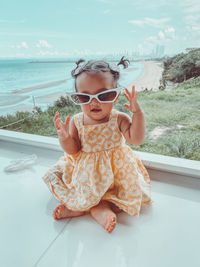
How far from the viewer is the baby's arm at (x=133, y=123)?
32.9 inches

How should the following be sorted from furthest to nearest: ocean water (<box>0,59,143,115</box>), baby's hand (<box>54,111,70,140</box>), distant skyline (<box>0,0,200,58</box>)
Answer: ocean water (<box>0,59,143,115</box>), distant skyline (<box>0,0,200,58</box>), baby's hand (<box>54,111,70,140</box>)

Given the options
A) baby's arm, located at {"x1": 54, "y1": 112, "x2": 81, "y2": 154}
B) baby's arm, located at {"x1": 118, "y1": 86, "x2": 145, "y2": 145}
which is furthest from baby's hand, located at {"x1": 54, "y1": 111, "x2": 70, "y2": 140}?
baby's arm, located at {"x1": 118, "y1": 86, "x2": 145, "y2": 145}

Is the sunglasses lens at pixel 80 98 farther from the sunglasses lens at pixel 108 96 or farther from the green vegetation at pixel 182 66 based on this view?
the green vegetation at pixel 182 66

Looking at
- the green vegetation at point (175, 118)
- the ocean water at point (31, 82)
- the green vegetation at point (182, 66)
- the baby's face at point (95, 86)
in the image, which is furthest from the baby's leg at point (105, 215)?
the green vegetation at point (182, 66)

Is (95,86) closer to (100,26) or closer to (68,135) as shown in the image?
(68,135)

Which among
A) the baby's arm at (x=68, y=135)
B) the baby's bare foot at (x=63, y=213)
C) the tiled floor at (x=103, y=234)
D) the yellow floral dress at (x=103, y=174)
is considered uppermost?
the baby's arm at (x=68, y=135)

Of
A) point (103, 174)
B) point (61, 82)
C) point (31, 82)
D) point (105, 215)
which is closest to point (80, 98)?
point (103, 174)

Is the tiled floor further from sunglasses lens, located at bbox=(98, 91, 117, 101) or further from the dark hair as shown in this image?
the dark hair

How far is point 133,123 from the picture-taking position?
893 millimetres

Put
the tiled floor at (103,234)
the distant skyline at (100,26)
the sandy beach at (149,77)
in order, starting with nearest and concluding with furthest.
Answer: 1. the tiled floor at (103,234)
2. the distant skyline at (100,26)
3. the sandy beach at (149,77)

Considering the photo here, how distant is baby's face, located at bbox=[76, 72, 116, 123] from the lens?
0.83m

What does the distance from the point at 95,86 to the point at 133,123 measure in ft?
0.76

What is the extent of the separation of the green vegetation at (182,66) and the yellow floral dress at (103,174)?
508mm

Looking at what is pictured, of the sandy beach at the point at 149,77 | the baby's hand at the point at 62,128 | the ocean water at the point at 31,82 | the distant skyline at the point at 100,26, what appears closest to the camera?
the baby's hand at the point at 62,128
